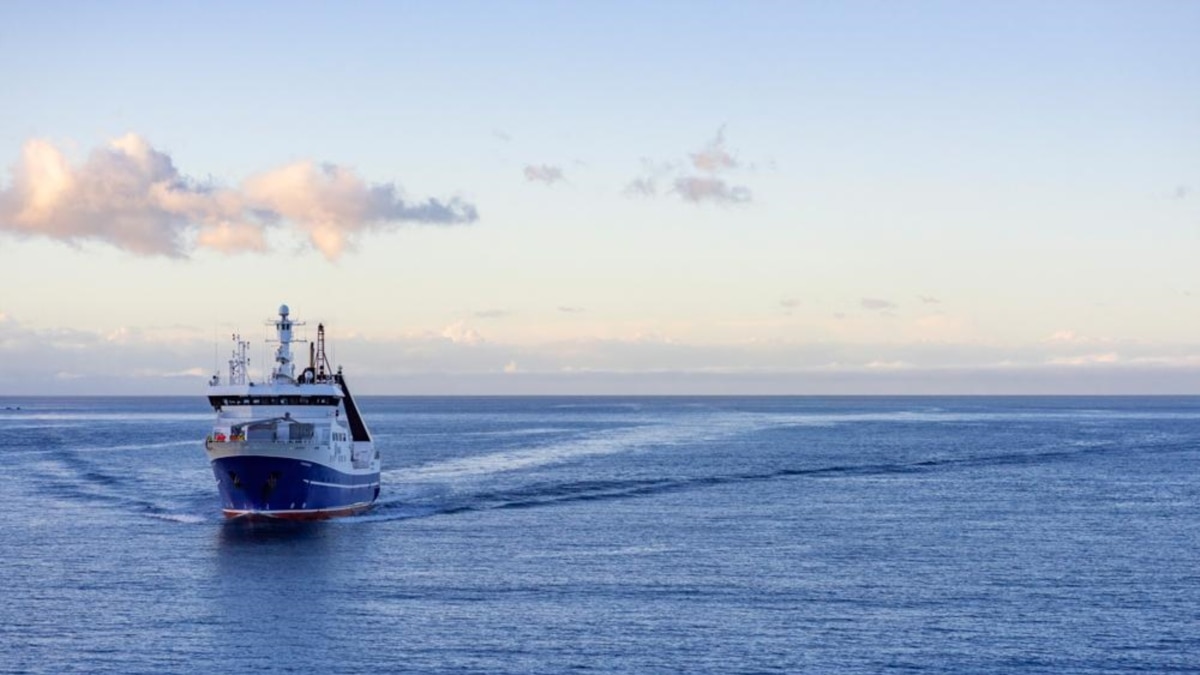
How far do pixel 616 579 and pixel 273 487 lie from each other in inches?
1278

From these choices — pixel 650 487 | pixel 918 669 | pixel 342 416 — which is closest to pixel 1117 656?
pixel 918 669

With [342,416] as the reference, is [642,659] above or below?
below

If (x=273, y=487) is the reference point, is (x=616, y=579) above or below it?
Answer: below

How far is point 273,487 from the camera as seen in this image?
295 feet

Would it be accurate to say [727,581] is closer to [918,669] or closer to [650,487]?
[918,669]

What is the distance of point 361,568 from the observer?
7125 centimetres

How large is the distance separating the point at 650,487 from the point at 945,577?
53.0 meters

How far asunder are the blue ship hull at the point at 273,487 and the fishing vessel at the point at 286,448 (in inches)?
2.6

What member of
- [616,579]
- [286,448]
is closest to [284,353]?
[286,448]

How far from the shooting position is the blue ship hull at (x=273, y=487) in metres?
90.1

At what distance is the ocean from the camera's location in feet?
168

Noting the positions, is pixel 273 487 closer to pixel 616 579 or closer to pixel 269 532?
pixel 269 532

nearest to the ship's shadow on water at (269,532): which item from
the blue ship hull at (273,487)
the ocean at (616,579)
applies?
the ocean at (616,579)

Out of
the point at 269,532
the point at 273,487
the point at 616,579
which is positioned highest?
the point at 273,487
